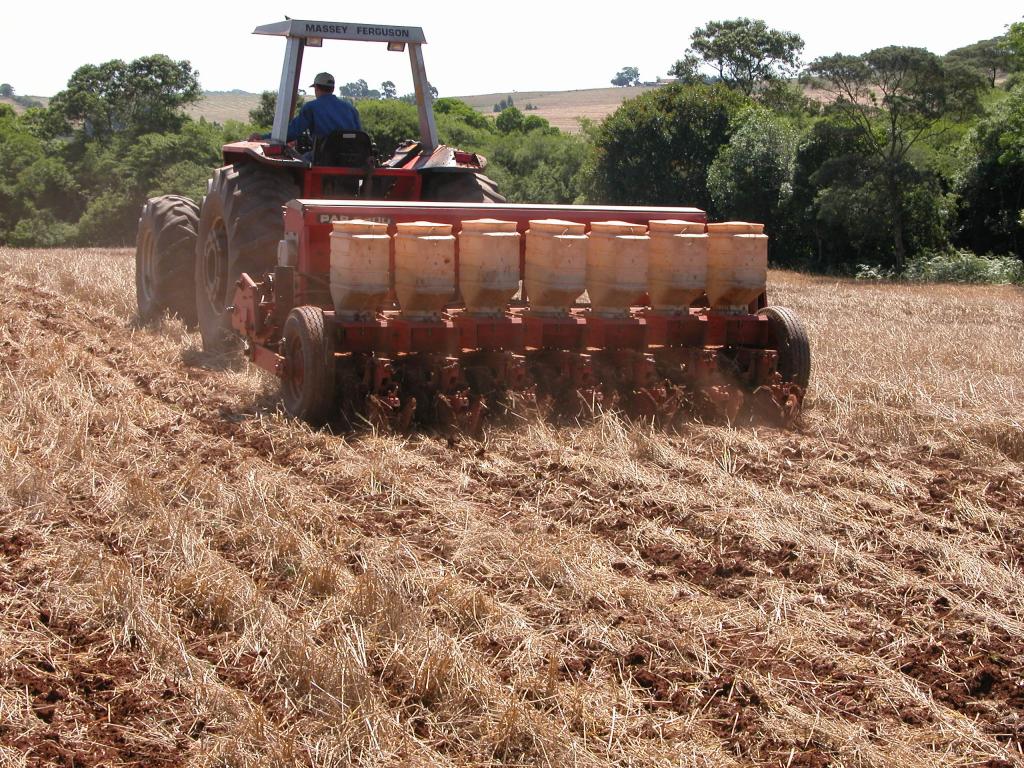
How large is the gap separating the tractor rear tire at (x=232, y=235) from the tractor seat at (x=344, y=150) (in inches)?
10.6

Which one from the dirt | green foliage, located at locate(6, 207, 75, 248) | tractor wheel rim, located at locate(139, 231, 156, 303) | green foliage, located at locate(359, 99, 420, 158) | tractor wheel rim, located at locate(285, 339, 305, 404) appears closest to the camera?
the dirt

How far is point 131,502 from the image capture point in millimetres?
5027

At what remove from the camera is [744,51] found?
174 feet

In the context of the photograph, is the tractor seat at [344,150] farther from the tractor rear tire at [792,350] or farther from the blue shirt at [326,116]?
the tractor rear tire at [792,350]

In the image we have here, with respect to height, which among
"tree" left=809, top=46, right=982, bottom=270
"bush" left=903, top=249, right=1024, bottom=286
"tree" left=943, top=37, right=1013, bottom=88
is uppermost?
"tree" left=943, top=37, right=1013, bottom=88

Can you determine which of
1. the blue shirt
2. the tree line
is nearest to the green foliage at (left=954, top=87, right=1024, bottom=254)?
the tree line

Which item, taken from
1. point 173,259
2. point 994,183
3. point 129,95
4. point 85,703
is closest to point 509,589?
point 85,703

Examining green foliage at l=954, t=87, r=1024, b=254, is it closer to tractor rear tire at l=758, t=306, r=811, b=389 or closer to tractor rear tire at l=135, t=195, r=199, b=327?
tractor rear tire at l=135, t=195, r=199, b=327

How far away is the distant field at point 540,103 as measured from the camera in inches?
3361

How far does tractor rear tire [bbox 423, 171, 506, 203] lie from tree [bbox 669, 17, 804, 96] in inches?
1807

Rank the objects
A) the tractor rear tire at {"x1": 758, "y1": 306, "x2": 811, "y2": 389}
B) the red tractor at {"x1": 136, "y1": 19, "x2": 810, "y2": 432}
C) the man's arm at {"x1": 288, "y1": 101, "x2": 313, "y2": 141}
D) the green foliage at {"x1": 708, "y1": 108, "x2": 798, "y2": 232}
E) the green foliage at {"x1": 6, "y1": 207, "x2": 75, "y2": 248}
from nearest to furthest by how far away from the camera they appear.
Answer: the red tractor at {"x1": 136, "y1": 19, "x2": 810, "y2": 432} → the tractor rear tire at {"x1": 758, "y1": 306, "x2": 811, "y2": 389} → the man's arm at {"x1": 288, "y1": 101, "x2": 313, "y2": 141} → the green foliage at {"x1": 708, "y1": 108, "x2": 798, "y2": 232} → the green foliage at {"x1": 6, "y1": 207, "x2": 75, "y2": 248}

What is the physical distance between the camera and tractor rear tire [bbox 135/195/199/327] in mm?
9914

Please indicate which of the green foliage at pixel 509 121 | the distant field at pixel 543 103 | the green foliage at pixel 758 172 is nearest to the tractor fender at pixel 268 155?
the green foliage at pixel 758 172

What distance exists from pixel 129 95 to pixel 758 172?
2206cm
